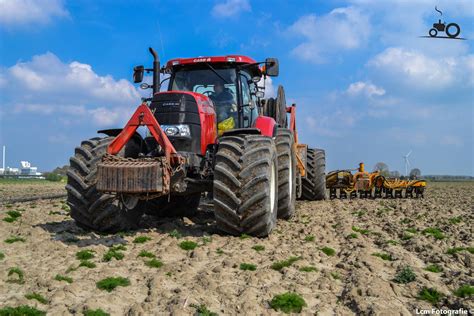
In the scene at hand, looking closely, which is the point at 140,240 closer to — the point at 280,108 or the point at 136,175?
the point at 136,175

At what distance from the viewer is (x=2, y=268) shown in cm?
518

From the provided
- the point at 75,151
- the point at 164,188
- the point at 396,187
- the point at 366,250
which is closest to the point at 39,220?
the point at 75,151

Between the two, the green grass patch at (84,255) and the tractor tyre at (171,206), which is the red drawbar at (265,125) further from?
the green grass patch at (84,255)

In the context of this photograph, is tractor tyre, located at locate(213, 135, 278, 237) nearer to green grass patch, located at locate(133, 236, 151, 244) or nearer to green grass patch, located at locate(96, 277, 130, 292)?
green grass patch, located at locate(133, 236, 151, 244)

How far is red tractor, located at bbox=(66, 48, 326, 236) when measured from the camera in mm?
6715

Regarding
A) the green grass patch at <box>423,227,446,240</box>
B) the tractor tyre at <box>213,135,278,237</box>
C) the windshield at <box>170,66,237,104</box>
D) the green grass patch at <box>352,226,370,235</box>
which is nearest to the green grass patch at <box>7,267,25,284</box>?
the tractor tyre at <box>213,135,278,237</box>

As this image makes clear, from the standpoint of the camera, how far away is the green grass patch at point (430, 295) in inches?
174

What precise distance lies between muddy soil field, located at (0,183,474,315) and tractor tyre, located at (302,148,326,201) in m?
5.99

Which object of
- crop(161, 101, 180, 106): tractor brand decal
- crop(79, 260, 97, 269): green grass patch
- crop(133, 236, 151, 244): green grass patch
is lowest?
crop(79, 260, 97, 269): green grass patch

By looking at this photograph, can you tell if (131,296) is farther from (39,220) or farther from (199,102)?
(39,220)

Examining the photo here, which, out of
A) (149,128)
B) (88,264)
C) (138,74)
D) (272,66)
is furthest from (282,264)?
(138,74)

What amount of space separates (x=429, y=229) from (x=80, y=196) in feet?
19.3

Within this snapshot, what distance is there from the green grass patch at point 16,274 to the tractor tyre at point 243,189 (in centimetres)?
277

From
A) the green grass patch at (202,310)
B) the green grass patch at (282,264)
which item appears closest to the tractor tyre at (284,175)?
the green grass patch at (282,264)
